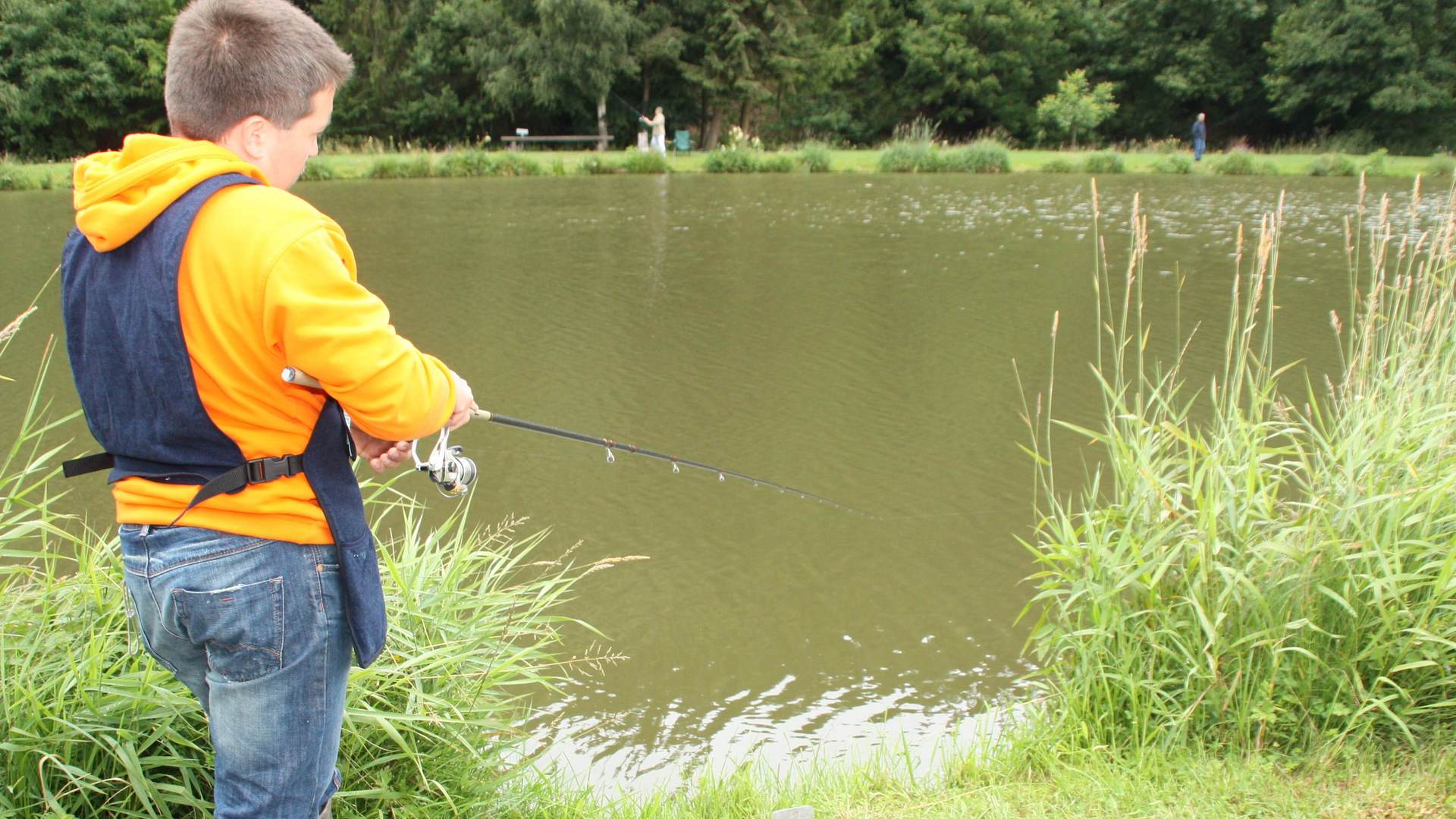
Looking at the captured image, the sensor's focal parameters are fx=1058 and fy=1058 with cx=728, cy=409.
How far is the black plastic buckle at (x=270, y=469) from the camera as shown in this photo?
4.88 feet

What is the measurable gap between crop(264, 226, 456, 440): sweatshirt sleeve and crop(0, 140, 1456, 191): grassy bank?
1968 cm

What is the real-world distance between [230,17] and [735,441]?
463 centimetres

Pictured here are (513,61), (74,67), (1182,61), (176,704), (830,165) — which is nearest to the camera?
(176,704)

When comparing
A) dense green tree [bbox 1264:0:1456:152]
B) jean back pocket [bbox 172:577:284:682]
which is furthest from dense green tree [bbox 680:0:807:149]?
jean back pocket [bbox 172:577:284:682]

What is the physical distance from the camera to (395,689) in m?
2.46

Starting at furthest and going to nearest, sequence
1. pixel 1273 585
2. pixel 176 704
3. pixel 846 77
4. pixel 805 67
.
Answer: pixel 846 77 → pixel 805 67 → pixel 1273 585 → pixel 176 704

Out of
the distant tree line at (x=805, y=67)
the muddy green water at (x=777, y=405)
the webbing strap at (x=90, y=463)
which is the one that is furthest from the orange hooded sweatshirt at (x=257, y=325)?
the distant tree line at (x=805, y=67)

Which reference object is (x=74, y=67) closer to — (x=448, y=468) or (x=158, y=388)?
(x=448, y=468)

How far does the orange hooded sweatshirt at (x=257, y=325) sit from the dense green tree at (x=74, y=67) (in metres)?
30.5

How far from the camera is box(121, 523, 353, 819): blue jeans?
1.48 meters

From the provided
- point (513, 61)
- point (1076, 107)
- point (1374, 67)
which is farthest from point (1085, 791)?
point (1374, 67)

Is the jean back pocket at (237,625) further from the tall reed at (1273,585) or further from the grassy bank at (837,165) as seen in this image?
the grassy bank at (837,165)

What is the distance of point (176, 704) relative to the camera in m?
2.14

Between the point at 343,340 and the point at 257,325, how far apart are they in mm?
117
